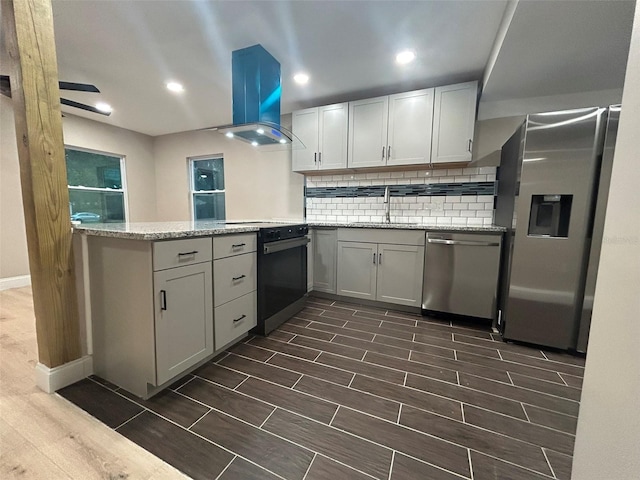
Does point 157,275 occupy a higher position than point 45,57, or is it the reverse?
point 45,57

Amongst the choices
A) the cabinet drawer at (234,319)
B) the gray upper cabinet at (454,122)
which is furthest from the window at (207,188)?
the gray upper cabinet at (454,122)

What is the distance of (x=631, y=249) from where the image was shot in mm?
535

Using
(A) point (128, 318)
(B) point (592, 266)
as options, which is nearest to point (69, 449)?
(A) point (128, 318)

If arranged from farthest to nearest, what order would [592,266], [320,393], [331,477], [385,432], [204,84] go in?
[204,84] → [592,266] → [320,393] → [385,432] → [331,477]

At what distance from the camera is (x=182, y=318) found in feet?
5.00

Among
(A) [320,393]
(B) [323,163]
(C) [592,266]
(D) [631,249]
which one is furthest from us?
(B) [323,163]

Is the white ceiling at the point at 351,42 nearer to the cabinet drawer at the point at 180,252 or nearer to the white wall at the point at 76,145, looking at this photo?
the white wall at the point at 76,145

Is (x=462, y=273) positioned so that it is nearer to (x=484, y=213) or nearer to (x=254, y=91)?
(x=484, y=213)

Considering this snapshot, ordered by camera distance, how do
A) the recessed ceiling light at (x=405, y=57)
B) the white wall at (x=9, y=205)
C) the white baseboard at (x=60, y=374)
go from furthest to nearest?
the white wall at (x=9, y=205) < the recessed ceiling light at (x=405, y=57) < the white baseboard at (x=60, y=374)

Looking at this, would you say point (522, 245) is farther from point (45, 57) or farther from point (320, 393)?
point (45, 57)

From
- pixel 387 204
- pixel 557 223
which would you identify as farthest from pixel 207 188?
pixel 557 223

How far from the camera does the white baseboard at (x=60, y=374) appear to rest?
59.3 inches

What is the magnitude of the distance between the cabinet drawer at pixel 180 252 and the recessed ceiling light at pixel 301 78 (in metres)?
2.02

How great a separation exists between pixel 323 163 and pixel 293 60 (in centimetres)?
114
